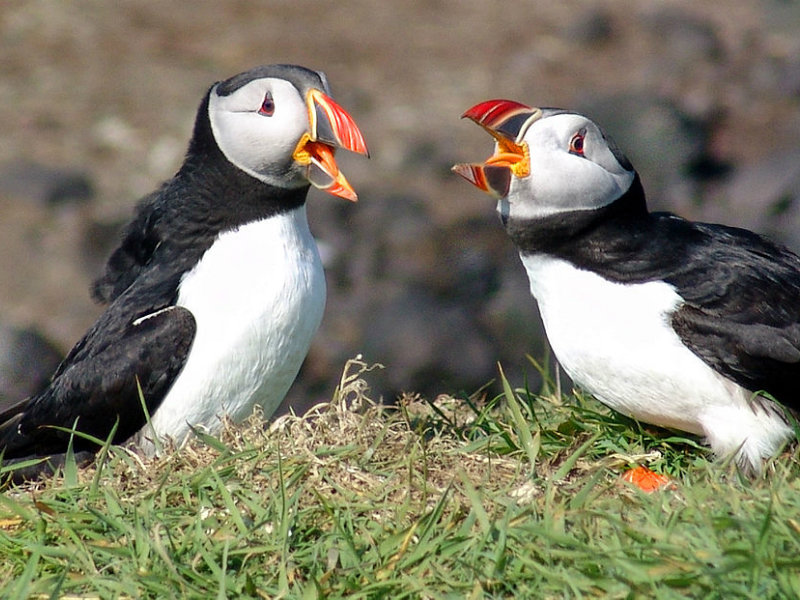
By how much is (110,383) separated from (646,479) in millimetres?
2134

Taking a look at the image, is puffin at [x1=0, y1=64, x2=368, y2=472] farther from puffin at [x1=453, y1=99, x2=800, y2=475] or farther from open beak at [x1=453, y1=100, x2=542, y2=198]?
puffin at [x1=453, y1=99, x2=800, y2=475]

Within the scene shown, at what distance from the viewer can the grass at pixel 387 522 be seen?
3752 millimetres

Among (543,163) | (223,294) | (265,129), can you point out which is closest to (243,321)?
(223,294)

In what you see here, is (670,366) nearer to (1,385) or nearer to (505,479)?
(505,479)

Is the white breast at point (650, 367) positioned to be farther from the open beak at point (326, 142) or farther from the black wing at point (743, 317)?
the open beak at point (326, 142)

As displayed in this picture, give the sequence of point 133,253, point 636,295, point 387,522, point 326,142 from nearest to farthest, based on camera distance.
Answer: point 387,522 → point 636,295 → point 326,142 → point 133,253

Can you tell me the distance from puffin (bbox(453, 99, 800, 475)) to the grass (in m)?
0.24

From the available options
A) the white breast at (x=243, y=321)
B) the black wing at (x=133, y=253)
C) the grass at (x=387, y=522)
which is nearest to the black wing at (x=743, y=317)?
the grass at (x=387, y=522)

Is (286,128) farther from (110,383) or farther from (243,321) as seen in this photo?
(110,383)

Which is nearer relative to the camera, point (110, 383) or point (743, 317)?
point (743, 317)

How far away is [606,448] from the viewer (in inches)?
202

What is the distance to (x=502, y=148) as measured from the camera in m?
5.08

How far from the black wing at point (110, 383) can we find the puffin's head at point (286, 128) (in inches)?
26.4

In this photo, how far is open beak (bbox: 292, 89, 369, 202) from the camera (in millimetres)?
5020
